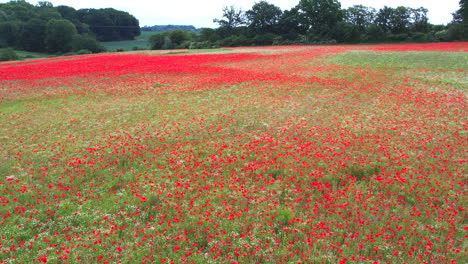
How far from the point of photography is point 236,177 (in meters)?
12.8

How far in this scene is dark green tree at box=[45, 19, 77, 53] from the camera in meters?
114

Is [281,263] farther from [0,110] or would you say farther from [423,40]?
[423,40]

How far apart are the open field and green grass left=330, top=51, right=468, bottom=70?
39.2 ft

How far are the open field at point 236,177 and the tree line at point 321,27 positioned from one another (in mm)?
71282

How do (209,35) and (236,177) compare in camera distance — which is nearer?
(236,177)

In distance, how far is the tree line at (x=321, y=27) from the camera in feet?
293

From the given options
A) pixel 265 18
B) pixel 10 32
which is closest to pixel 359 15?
pixel 265 18

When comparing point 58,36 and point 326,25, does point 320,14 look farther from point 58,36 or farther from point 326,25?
point 58,36

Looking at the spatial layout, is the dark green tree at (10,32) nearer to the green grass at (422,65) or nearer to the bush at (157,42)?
the bush at (157,42)

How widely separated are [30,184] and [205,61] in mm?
41027

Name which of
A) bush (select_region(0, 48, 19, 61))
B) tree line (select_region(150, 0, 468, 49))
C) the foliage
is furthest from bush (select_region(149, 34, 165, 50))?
bush (select_region(0, 48, 19, 61))

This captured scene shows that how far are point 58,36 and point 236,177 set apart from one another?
128 m

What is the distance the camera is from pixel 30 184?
1228 cm

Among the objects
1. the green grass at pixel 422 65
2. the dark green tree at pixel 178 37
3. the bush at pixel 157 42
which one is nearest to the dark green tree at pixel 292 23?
the dark green tree at pixel 178 37
